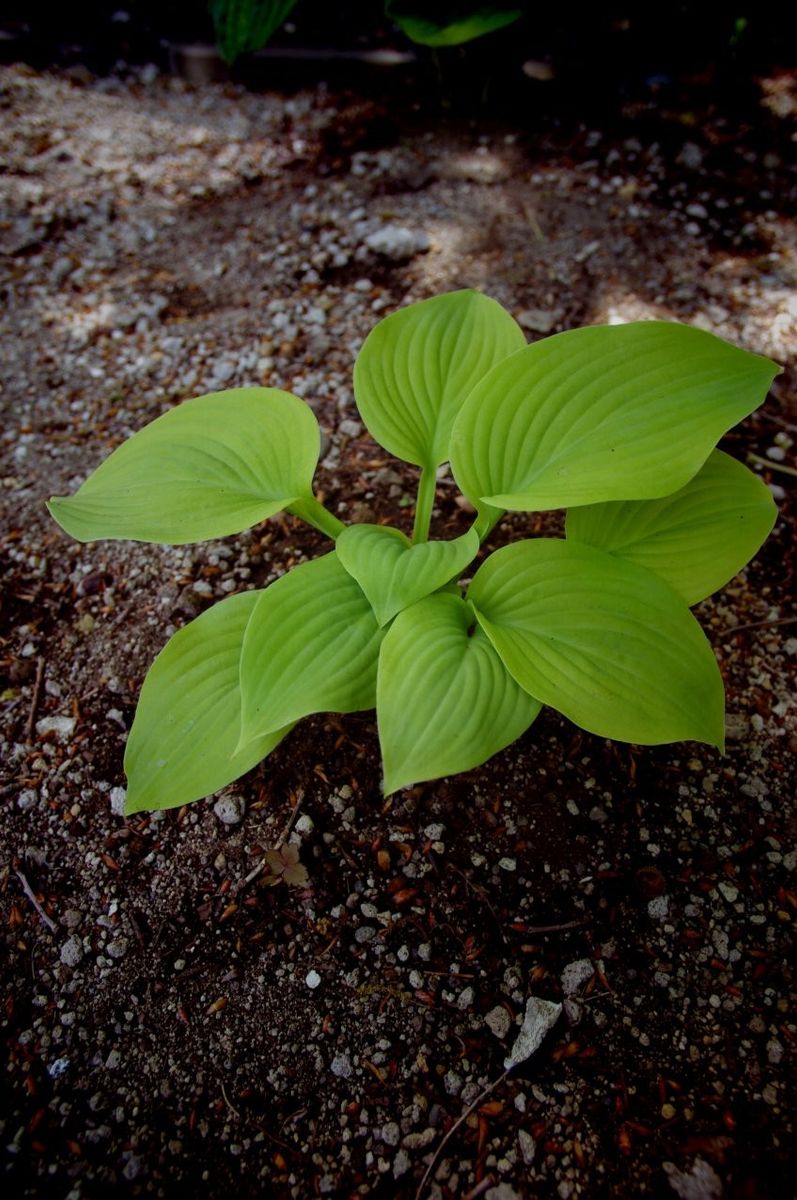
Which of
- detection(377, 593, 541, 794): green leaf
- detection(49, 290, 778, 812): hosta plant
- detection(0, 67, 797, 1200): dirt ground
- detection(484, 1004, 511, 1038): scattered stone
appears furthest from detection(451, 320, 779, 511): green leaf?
detection(484, 1004, 511, 1038): scattered stone

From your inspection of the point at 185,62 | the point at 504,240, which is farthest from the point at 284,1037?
the point at 185,62

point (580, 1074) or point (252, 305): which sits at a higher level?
point (252, 305)

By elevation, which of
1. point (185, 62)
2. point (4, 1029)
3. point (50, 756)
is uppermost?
point (185, 62)

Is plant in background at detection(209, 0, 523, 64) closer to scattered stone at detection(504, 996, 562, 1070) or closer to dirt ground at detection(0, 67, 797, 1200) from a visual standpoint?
dirt ground at detection(0, 67, 797, 1200)

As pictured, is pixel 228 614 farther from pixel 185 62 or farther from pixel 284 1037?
pixel 185 62

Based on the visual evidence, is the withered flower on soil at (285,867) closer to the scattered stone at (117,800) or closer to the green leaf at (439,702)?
the scattered stone at (117,800)

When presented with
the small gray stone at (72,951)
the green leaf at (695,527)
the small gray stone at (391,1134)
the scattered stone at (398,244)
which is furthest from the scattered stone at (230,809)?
the scattered stone at (398,244)
